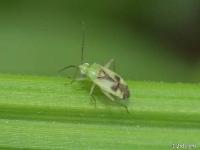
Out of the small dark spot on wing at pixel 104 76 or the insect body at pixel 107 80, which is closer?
the insect body at pixel 107 80

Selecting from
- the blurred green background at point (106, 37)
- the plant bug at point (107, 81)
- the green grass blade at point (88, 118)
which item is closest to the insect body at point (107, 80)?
the plant bug at point (107, 81)

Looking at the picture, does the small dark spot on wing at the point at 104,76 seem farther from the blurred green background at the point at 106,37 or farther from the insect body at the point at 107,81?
the blurred green background at the point at 106,37

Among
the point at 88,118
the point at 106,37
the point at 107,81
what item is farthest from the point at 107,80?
the point at 106,37

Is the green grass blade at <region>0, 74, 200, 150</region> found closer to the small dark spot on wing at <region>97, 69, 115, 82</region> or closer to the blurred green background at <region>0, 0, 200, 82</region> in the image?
the small dark spot on wing at <region>97, 69, 115, 82</region>

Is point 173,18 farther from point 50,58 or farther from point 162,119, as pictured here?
point 162,119

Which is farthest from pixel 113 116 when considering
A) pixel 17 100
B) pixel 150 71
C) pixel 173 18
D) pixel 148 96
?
pixel 173 18

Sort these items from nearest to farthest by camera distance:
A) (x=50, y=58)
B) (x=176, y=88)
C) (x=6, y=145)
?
(x=6, y=145)
(x=176, y=88)
(x=50, y=58)

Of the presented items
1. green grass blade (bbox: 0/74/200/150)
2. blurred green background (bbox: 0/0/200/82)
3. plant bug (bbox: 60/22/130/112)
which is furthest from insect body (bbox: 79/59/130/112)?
blurred green background (bbox: 0/0/200/82)
